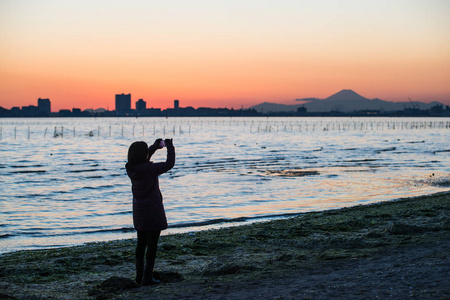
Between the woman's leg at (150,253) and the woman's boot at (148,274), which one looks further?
the woman's boot at (148,274)

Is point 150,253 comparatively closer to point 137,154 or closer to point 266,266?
point 137,154

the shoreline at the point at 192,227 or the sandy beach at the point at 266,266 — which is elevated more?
the sandy beach at the point at 266,266

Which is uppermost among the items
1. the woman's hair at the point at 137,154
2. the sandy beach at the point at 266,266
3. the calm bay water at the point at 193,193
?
the woman's hair at the point at 137,154

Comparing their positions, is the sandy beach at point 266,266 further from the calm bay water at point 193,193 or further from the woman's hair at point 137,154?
the calm bay water at point 193,193

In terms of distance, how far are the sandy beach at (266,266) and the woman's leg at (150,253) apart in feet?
0.53

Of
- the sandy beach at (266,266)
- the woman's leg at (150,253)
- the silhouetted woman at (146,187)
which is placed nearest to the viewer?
the sandy beach at (266,266)

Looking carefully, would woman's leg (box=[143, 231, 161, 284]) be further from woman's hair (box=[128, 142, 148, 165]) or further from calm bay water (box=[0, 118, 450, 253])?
calm bay water (box=[0, 118, 450, 253])

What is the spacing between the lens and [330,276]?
6781mm

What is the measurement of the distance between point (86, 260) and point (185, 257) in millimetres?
1868

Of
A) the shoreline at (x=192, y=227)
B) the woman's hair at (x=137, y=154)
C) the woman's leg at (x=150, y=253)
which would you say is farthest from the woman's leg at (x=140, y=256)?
the shoreline at (x=192, y=227)

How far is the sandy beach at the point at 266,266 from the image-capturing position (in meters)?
6.15

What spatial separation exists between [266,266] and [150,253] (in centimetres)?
204

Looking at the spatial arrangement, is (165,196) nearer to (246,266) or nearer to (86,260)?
(86,260)

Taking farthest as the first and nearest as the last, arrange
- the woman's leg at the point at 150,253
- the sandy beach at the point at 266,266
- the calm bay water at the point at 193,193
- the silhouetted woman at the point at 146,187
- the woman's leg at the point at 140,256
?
the calm bay water at the point at 193,193 < the woman's leg at the point at 140,256 < the woman's leg at the point at 150,253 < the silhouetted woman at the point at 146,187 < the sandy beach at the point at 266,266
